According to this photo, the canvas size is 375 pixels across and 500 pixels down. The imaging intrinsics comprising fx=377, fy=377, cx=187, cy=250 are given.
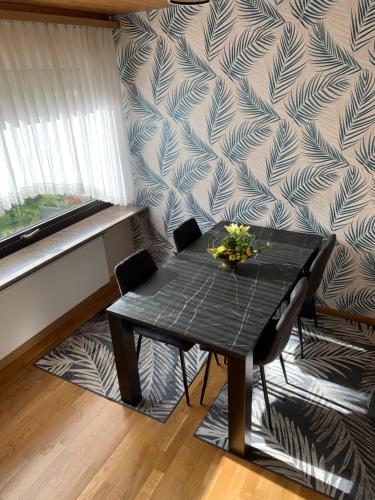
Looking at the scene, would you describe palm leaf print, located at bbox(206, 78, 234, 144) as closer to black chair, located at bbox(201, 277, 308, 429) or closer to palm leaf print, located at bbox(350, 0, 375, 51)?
palm leaf print, located at bbox(350, 0, 375, 51)

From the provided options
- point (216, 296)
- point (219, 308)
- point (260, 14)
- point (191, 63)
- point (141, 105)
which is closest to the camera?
point (219, 308)

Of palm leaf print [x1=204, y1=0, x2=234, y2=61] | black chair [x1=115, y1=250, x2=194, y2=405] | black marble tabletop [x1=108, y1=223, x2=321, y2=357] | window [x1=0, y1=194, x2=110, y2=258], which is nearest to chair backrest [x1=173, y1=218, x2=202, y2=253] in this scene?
black marble tabletop [x1=108, y1=223, x2=321, y2=357]

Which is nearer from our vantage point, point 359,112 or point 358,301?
point 359,112

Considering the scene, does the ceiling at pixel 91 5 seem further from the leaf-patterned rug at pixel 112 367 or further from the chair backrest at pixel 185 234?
the leaf-patterned rug at pixel 112 367

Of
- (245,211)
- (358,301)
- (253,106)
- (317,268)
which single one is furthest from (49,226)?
(358,301)

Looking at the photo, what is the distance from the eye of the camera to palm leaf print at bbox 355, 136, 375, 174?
2561 mm

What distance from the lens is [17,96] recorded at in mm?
2486

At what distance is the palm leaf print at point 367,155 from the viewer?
2.56 m

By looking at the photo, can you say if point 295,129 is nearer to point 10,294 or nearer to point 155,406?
point 155,406

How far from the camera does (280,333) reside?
1891 millimetres

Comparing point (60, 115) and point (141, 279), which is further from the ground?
point (60, 115)

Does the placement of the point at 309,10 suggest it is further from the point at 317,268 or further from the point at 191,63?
the point at 317,268

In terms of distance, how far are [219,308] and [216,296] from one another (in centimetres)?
12

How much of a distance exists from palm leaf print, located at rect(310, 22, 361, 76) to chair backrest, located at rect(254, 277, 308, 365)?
1447mm
